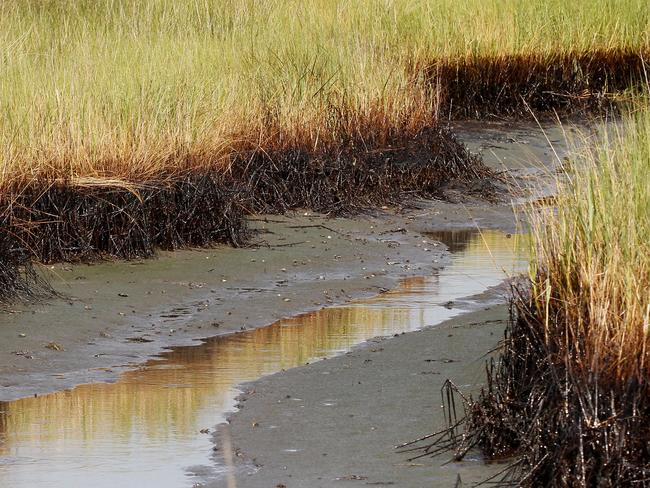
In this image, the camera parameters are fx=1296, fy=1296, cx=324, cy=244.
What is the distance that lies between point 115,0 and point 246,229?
572 centimetres

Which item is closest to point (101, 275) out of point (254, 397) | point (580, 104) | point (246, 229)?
point (246, 229)

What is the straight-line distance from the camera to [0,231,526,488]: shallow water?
5234 mm

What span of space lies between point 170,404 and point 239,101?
578 centimetres

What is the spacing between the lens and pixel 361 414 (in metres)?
5.95

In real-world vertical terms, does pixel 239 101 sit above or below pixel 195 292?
above

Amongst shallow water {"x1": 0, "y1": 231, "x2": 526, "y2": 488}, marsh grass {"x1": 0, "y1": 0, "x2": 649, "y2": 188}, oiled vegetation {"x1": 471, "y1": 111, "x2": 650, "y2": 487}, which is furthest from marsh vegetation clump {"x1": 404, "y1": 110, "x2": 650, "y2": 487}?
marsh grass {"x1": 0, "y1": 0, "x2": 649, "y2": 188}

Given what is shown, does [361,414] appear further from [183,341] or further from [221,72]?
[221,72]

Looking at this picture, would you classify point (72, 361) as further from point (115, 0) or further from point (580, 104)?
point (580, 104)

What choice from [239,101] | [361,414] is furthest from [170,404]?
[239,101]

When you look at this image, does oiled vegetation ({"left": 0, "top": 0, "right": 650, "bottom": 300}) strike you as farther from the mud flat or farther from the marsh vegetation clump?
the marsh vegetation clump

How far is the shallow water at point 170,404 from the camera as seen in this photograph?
523 centimetres

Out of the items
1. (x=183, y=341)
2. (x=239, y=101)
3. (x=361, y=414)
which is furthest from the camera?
(x=239, y=101)

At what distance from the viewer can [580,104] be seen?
17344 mm

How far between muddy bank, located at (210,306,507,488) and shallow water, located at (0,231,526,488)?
0.19 m
